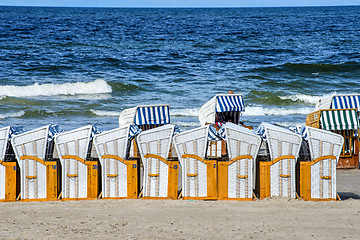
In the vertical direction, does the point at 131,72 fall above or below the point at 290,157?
above

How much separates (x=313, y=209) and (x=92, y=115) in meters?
15.4

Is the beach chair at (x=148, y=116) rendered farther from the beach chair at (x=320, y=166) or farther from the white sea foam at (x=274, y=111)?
the white sea foam at (x=274, y=111)

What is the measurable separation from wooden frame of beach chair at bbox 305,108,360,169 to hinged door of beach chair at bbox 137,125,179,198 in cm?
477

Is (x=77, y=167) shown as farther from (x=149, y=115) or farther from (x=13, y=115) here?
(x=13, y=115)

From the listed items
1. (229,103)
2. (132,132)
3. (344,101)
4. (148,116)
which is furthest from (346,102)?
(132,132)

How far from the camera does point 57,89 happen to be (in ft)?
92.7

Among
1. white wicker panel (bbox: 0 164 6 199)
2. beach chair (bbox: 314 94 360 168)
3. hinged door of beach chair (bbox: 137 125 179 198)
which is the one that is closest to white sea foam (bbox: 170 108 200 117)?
beach chair (bbox: 314 94 360 168)

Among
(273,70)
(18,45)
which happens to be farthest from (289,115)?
(18,45)

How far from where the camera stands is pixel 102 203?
8672 mm

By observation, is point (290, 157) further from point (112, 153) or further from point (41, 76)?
point (41, 76)

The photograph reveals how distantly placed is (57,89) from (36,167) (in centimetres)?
2011

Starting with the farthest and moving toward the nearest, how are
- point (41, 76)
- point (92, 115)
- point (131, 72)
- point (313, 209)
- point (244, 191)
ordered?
point (131, 72) < point (41, 76) < point (92, 115) < point (244, 191) < point (313, 209)

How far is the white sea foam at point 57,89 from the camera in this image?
27.2 m

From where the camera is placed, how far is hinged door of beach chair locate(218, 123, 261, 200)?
28.6 feet
